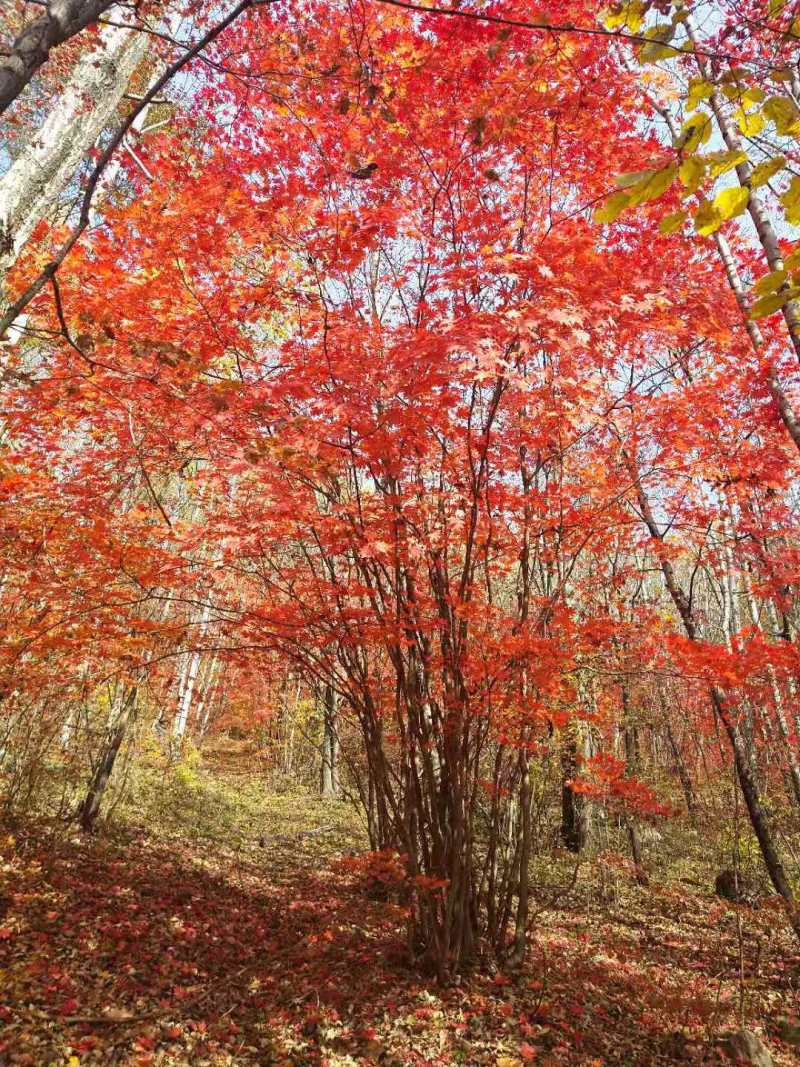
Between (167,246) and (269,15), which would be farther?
(269,15)

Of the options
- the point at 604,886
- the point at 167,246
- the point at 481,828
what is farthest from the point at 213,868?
the point at 167,246

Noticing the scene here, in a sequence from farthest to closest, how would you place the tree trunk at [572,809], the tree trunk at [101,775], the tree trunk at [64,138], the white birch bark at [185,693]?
1. the white birch bark at [185,693]
2. the tree trunk at [572,809]
3. the tree trunk at [101,775]
4. the tree trunk at [64,138]

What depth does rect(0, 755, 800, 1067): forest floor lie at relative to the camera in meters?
3.94

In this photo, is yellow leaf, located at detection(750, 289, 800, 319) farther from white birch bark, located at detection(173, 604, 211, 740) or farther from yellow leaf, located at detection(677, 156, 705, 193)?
white birch bark, located at detection(173, 604, 211, 740)

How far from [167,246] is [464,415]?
10.9 ft

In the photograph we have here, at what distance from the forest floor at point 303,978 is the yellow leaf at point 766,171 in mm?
4999

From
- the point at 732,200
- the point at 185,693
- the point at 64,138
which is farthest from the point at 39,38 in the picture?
the point at 185,693

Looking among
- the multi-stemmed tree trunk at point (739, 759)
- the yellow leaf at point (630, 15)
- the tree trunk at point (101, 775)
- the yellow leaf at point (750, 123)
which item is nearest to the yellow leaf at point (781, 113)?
the yellow leaf at point (750, 123)

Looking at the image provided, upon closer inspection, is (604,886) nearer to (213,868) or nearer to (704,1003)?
(704,1003)

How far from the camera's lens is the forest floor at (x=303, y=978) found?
12.9ft

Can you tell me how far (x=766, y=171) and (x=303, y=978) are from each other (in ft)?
19.4

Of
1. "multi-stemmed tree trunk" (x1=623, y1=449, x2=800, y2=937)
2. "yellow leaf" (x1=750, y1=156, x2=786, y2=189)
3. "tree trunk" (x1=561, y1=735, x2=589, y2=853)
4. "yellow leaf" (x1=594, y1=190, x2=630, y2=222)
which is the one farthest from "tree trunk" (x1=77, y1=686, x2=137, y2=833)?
"yellow leaf" (x1=750, y1=156, x2=786, y2=189)

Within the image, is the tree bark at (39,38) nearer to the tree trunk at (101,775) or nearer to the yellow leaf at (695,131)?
the yellow leaf at (695,131)

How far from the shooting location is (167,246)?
18.6 feet
